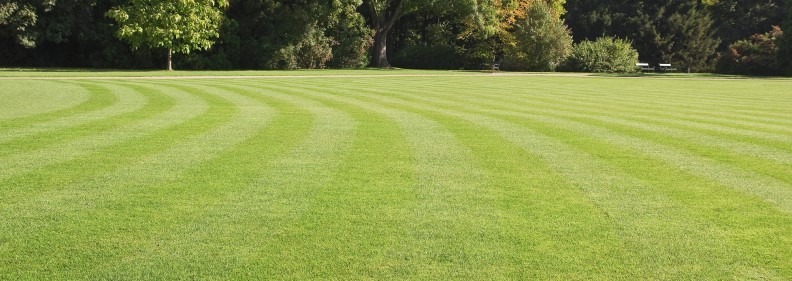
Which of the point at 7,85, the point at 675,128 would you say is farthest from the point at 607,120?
the point at 7,85

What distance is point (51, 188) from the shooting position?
6.96 meters

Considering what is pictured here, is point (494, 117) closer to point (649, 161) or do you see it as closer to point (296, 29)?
point (649, 161)

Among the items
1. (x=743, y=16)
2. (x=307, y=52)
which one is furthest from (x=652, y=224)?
(x=743, y=16)

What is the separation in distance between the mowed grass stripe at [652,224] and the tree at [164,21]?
38.9m

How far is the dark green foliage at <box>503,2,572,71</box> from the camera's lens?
5878 centimetres

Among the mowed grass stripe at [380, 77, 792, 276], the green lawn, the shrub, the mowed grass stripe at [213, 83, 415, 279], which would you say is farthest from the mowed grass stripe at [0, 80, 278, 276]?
the shrub

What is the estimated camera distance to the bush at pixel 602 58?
59281 mm

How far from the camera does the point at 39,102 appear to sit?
16562 mm

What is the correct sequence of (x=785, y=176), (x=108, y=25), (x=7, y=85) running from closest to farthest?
(x=785, y=176) → (x=7, y=85) → (x=108, y=25)

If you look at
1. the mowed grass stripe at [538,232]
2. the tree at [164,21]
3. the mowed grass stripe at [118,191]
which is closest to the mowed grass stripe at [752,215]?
the mowed grass stripe at [538,232]

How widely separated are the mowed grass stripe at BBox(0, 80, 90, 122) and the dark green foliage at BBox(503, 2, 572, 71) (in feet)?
140

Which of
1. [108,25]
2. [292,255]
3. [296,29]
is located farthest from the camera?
[296,29]

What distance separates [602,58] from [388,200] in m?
56.2

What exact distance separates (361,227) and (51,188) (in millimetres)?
3365
